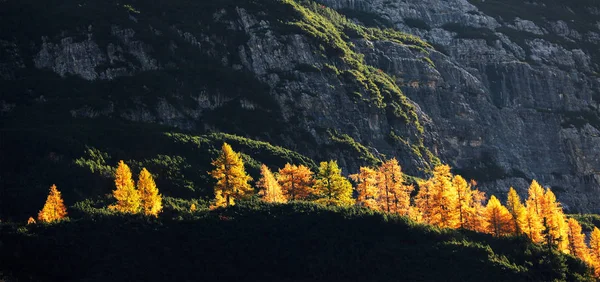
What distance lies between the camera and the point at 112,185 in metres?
160

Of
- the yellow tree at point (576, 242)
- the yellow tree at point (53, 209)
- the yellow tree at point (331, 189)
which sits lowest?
the yellow tree at point (576, 242)

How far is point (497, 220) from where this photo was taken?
13350 centimetres

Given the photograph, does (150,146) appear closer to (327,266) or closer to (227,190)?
(227,190)

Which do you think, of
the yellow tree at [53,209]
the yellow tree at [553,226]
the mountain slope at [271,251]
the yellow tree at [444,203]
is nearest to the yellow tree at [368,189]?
the mountain slope at [271,251]

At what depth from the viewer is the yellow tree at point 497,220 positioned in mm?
133375

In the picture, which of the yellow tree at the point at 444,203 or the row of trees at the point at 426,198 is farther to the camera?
the row of trees at the point at 426,198

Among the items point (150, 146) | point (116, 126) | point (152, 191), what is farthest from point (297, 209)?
point (116, 126)

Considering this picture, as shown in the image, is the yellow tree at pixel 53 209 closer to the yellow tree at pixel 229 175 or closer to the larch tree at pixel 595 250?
the yellow tree at pixel 229 175

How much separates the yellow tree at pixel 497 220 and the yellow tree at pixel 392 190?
1358cm

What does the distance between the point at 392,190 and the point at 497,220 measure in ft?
57.9

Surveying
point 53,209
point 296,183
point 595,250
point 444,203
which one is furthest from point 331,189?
point 53,209

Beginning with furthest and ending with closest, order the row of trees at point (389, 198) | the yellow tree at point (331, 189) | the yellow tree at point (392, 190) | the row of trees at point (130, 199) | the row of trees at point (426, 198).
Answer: the yellow tree at point (331, 189), the yellow tree at point (392, 190), the row of trees at point (426, 198), the row of trees at point (389, 198), the row of trees at point (130, 199)

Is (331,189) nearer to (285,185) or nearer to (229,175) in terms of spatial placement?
(285,185)

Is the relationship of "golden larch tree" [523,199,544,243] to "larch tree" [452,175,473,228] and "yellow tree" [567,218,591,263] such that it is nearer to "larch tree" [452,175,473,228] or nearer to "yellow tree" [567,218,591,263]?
"larch tree" [452,175,473,228]
